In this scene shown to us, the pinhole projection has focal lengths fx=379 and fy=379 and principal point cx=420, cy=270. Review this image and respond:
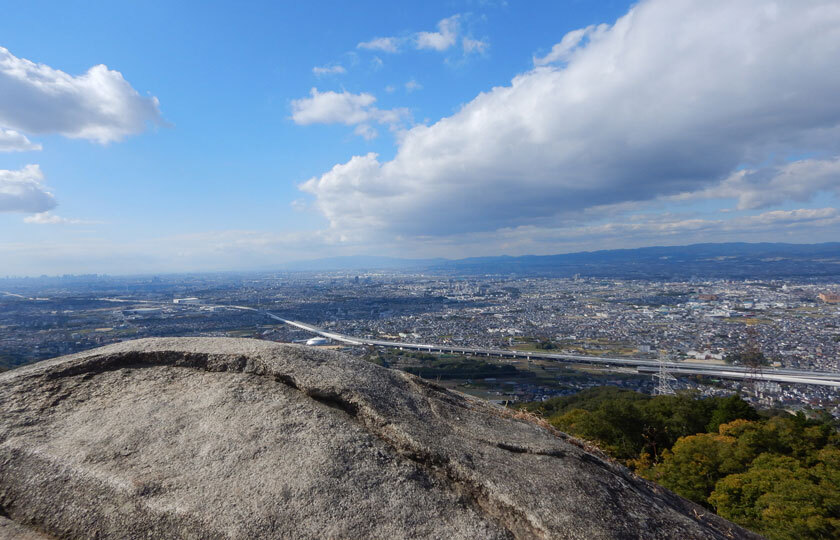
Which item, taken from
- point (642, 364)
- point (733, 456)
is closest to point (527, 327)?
point (642, 364)

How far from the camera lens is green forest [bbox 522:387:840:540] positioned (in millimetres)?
11398

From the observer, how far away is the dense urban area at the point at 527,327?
3591 centimetres

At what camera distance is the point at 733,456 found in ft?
53.6

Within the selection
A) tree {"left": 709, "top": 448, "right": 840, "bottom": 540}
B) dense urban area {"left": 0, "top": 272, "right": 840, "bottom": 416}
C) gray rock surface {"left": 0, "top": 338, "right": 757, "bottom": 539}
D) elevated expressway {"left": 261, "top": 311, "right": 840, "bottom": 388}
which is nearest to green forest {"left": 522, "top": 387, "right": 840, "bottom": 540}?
tree {"left": 709, "top": 448, "right": 840, "bottom": 540}

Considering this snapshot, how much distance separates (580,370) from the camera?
Result: 41250 millimetres

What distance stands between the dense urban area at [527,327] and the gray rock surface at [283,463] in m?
24.2

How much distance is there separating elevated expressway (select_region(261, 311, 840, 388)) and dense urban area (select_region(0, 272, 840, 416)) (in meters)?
1.56

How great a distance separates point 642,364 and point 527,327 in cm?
2077

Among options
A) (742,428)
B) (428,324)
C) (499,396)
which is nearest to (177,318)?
(428,324)

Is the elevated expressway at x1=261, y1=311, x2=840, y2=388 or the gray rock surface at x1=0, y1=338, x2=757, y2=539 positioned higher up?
the gray rock surface at x1=0, y1=338, x2=757, y2=539

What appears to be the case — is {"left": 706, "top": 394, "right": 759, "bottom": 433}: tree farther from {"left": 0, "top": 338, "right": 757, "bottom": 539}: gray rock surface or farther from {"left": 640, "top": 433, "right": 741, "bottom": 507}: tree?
{"left": 0, "top": 338, "right": 757, "bottom": 539}: gray rock surface

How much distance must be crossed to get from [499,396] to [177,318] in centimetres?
4920

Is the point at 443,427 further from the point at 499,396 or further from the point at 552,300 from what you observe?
the point at 552,300

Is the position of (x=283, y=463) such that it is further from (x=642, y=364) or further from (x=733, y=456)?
(x=642, y=364)
